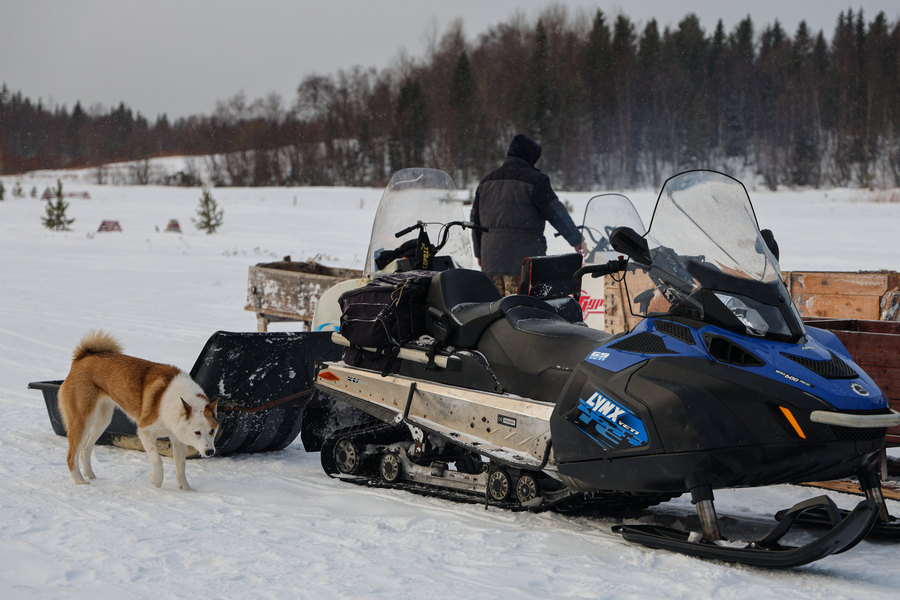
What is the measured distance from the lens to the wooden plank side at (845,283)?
262 inches

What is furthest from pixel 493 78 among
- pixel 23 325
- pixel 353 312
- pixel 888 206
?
pixel 353 312

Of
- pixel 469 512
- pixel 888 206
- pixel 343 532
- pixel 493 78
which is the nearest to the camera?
pixel 343 532

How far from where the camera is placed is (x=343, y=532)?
322 centimetres

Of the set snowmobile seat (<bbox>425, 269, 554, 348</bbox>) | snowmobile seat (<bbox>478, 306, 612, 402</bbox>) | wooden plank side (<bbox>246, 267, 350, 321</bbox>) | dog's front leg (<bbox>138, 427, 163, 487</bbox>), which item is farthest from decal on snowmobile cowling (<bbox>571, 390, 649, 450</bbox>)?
wooden plank side (<bbox>246, 267, 350, 321</bbox>)

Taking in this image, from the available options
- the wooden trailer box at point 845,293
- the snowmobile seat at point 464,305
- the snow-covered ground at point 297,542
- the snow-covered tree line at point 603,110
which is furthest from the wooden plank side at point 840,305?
the snow-covered tree line at point 603,110

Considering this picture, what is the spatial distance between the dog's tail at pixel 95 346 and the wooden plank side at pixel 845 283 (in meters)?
5.72

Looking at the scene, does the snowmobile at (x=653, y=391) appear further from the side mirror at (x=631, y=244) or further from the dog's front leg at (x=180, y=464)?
the dog's front leg at (x=180, y=464)

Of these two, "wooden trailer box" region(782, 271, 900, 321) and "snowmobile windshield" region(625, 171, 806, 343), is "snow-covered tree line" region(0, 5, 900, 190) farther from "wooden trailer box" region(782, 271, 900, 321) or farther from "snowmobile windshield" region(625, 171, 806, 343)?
"snowmobile windshield" region(625, 171, 806, 343)

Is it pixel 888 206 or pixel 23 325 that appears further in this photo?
pixel 888 206

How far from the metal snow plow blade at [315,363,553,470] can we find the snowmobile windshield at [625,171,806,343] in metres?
0.68

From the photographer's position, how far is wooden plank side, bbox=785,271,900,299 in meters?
6.66

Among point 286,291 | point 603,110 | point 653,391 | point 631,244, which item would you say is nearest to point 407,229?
point 631,244

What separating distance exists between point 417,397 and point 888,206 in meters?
26.4

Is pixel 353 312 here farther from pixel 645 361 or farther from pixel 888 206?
pixel 888 206
